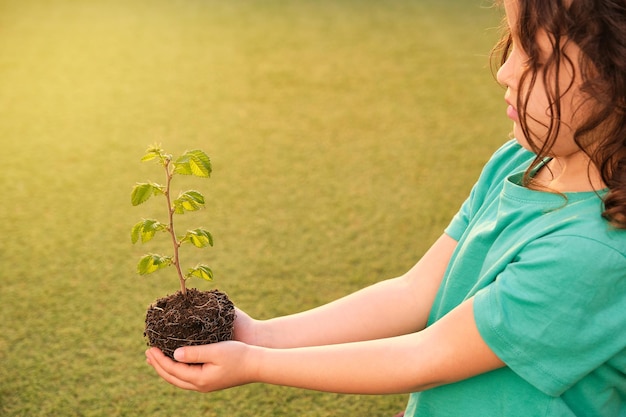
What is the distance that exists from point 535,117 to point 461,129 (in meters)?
2.03

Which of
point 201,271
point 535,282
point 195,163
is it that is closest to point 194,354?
point 201,271

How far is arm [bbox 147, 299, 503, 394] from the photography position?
878 millimetres

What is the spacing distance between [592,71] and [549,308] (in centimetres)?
25

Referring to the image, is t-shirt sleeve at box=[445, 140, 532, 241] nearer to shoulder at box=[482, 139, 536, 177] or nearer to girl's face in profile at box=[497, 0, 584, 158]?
shoulder at box=[482, 139, 536, 177]

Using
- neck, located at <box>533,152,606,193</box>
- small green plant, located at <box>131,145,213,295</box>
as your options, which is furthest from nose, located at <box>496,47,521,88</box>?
small green plant, located at <box>131,145,213,295</box>

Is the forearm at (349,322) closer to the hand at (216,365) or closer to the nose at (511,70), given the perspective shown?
the hand at (216,365)

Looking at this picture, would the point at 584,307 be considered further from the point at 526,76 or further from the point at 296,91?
the point at 296,91

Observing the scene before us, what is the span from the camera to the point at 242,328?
109cm

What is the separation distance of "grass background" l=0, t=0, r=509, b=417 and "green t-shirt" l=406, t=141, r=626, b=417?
2.38 ft

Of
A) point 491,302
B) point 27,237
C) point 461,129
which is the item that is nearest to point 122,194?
point 27,237

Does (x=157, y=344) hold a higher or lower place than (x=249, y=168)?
lower

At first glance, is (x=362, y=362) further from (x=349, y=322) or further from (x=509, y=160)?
(x=509, y=160)

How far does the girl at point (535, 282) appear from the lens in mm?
795

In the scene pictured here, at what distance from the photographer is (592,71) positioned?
80 cm
